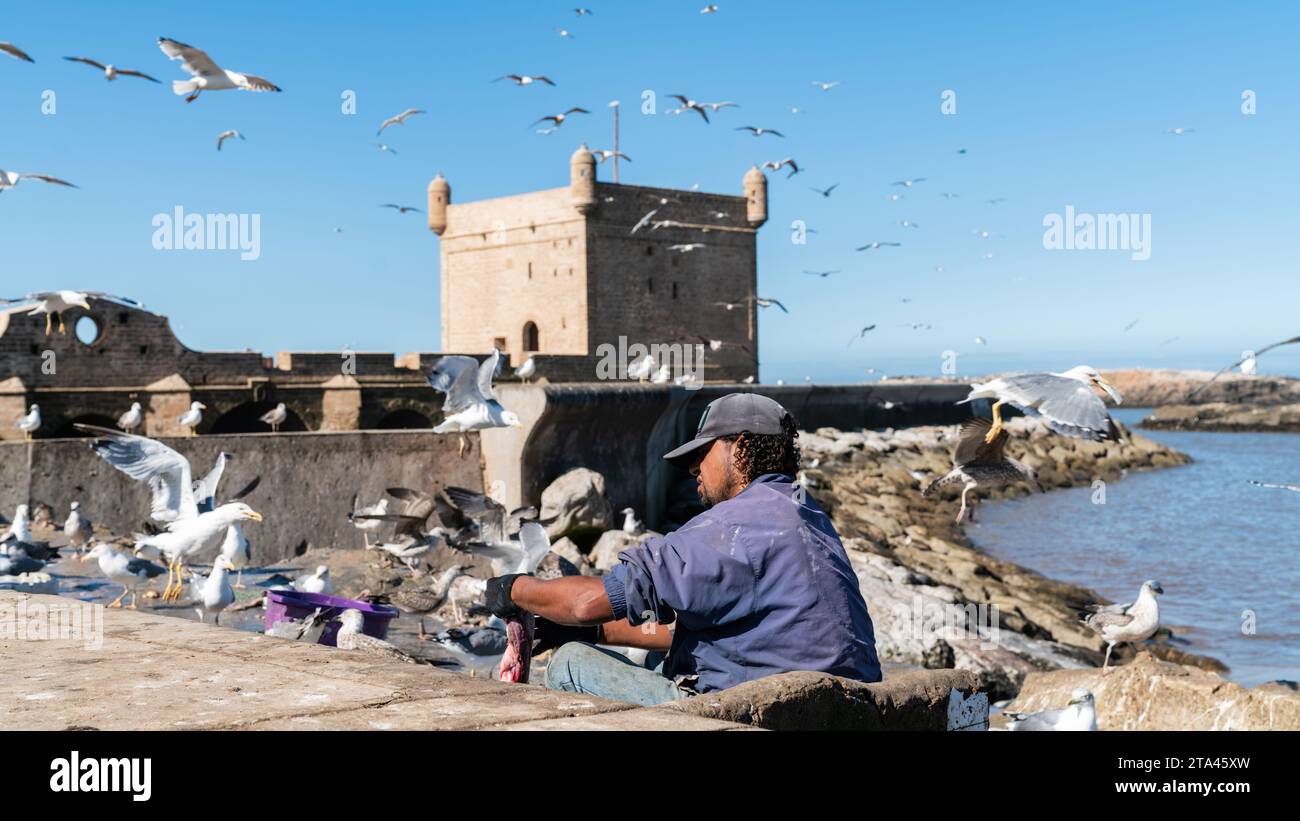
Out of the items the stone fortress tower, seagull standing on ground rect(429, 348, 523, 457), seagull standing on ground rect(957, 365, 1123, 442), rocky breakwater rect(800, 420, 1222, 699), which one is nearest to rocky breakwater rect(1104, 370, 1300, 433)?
the stone fortress tower

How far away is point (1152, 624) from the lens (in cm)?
945

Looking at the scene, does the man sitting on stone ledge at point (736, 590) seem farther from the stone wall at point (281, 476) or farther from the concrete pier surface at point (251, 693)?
the stone wall at point (281, 476)

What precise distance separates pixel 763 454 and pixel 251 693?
155 cm

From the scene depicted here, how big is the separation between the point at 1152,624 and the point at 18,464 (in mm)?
11389

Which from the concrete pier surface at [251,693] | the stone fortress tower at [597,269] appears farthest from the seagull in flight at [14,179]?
the stone fortress tower at [597,269]

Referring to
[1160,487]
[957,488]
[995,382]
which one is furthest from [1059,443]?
[995,382]

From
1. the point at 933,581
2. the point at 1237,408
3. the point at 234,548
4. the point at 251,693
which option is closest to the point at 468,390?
the point at 234,548

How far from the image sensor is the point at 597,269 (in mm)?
38625

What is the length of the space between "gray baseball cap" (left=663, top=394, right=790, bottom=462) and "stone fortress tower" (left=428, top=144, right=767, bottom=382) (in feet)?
109

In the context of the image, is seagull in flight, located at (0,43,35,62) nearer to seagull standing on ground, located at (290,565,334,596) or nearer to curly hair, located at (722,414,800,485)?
seagull standing on ground, located at (290,565,334,596)

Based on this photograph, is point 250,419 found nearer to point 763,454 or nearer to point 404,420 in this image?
point 404,420

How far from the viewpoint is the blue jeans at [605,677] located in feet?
11.2

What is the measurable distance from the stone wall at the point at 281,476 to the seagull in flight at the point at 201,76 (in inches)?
162
